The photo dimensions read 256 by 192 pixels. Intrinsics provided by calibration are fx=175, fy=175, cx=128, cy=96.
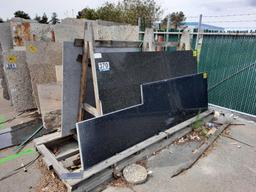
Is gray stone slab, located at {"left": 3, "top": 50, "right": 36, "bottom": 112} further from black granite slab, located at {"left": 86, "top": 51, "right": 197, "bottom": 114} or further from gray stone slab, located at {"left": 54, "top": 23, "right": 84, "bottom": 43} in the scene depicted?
black granite slab, located at {"left": 86, "top": 51, "right": 197, "bottom": 114}

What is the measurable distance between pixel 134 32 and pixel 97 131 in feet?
13.6

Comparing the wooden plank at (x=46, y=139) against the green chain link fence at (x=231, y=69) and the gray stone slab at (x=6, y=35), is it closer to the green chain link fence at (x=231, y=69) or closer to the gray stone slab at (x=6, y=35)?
the gray stone slab at (x=6, y=35)

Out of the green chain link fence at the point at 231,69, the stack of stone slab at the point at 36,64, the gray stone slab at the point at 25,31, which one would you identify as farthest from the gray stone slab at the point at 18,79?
the green chain link fence at the point at 231,69

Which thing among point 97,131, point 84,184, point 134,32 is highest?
point 134,32

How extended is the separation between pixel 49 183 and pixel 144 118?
1.44m

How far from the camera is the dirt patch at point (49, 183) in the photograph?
1.95m

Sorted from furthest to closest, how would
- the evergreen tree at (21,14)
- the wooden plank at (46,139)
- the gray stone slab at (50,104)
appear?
1. the evergreen tree at (21,14)
2. the gray stone slab at (50,104)
3. the wooden plank at (46,139)

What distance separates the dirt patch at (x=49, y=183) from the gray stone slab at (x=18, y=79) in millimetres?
2114

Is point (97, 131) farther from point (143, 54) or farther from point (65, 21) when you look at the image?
point (65, 21)

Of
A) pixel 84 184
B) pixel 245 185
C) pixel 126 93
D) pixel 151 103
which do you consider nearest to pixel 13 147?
pixel 84 184

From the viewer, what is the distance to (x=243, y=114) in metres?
3.98

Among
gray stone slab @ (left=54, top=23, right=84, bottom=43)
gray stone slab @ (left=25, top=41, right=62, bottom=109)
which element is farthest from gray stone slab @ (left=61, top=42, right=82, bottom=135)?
gray stone slab @ (left=54, top=23, right=84, bottom=43)

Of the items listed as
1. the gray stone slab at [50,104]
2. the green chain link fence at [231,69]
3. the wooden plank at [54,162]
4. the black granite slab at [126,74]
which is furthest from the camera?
the green chain link fence at [231,69]

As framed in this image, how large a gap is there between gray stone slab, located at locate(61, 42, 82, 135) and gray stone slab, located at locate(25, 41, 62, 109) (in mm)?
1413
